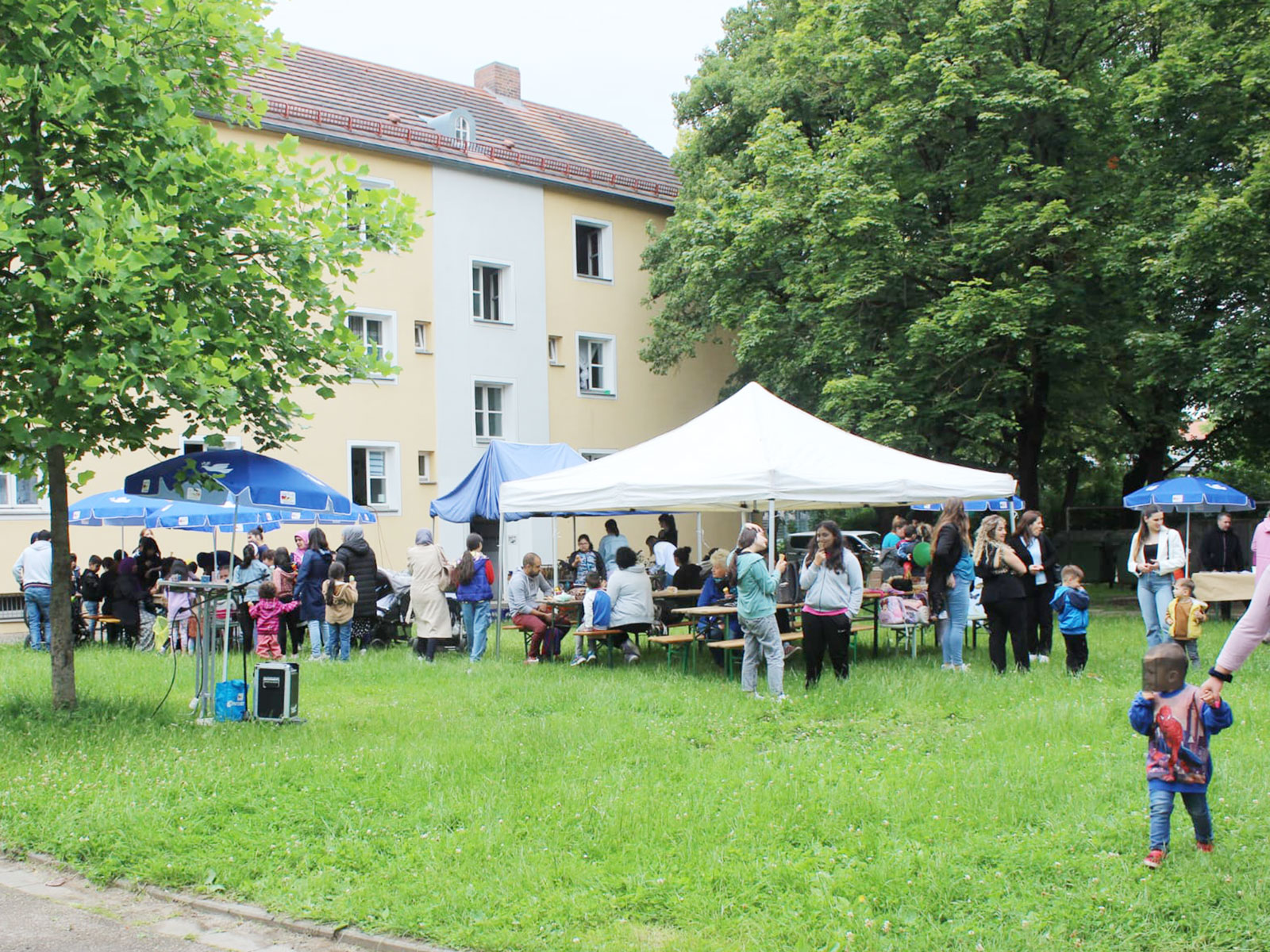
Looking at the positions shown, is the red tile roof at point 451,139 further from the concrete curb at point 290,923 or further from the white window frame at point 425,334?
the concrete curb at point 290,923

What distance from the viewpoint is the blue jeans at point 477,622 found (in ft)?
50.7

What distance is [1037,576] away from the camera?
42.8 ft

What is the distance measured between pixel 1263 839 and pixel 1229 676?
50.5 inches

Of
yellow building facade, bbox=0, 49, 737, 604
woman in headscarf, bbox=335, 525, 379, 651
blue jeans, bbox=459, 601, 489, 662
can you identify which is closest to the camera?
blue jeans, bbox=459, 601, 489, 662

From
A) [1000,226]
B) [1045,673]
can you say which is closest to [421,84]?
[1000,226]

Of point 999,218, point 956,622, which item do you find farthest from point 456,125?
point 956,622

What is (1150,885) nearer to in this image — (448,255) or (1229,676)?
(1229,676)

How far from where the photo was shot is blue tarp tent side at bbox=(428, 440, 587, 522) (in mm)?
19578

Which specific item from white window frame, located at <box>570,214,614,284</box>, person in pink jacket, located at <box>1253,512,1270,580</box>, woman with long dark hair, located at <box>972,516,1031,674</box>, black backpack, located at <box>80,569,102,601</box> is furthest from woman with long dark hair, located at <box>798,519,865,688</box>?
white window frame, located at <box>570,214,614,284</box>

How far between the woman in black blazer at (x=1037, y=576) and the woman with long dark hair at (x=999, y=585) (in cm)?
27

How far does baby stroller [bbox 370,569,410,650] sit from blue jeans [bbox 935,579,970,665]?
25.9 ft

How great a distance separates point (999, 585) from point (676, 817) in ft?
21.0

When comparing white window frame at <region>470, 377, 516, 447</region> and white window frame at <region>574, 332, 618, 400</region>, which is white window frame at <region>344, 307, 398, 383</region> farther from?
white window frame at <region>574, 332, 618, 400</region>

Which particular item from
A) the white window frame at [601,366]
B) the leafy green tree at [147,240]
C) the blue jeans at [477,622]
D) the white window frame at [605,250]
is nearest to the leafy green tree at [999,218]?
the white window frame at [601,366]
